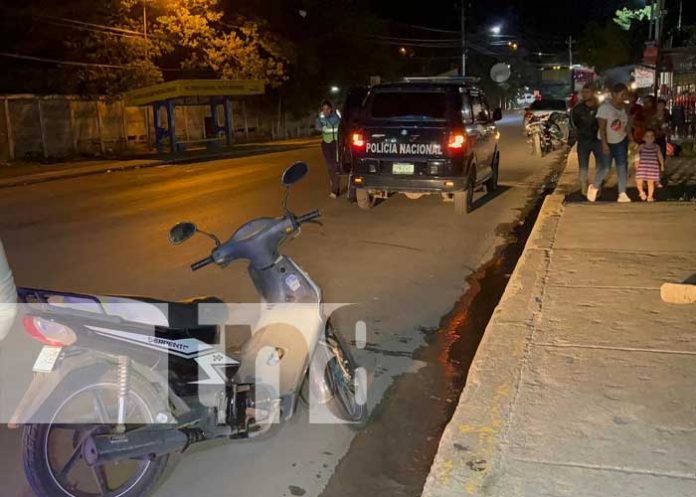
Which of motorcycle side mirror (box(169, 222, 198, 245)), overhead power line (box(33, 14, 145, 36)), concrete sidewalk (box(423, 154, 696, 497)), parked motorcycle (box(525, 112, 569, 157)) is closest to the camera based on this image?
concrete sidewalk (box(423, 154, 696, 497))

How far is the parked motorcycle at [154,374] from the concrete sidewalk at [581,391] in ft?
3.13

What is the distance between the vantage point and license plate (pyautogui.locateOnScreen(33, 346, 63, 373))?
3234mm

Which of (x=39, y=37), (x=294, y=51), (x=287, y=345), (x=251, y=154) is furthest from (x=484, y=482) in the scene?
(x=294, y=51)

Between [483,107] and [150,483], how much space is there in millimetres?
10490

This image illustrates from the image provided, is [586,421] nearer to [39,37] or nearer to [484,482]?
[484,482]

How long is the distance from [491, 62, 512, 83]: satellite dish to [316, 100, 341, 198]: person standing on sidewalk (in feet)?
224

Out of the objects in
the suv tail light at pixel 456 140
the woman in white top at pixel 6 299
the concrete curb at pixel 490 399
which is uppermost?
the suv tail light at pixel 456 140

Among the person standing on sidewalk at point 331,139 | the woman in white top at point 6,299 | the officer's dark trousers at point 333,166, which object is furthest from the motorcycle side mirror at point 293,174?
the person standing on sidewalk at point 331,139

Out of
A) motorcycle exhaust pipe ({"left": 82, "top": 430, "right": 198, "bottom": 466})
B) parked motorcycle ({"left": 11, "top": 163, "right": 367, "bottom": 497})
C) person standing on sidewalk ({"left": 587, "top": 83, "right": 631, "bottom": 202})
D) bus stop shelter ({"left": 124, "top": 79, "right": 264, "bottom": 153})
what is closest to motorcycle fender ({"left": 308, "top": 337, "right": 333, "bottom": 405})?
parked motorcycle ({"left": 11, "top": 163, "right": 367, "bottom": 497})

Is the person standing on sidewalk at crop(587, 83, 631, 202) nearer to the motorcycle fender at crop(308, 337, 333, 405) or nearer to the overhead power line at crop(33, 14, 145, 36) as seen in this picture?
the motorcycle fender at crop(308, 337, 333, 405)

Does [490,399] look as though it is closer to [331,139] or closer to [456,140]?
[456,140]

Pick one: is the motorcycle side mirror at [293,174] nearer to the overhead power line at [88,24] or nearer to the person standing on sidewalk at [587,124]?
the person standing on sidewalk at [587,124]

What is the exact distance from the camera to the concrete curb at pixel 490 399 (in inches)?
146

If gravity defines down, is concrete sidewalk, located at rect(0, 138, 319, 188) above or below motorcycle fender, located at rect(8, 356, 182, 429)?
below
